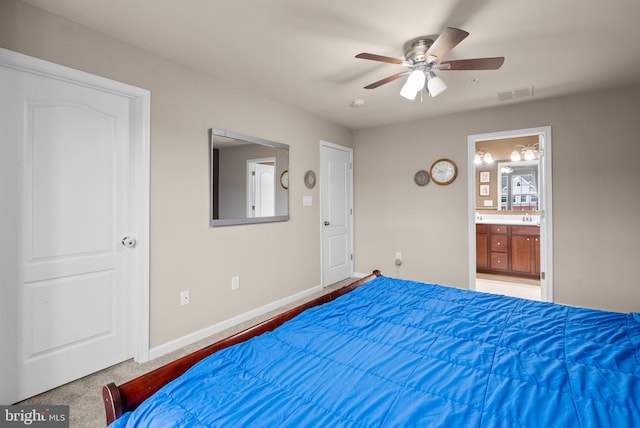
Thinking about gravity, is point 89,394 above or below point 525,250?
below

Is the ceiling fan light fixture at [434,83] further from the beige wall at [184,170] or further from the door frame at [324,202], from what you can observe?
the door frame at [324,202]

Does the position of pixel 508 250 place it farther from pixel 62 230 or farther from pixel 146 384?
pixel 62 230

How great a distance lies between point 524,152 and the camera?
5.43 metres

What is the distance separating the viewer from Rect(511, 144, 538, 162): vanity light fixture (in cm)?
536

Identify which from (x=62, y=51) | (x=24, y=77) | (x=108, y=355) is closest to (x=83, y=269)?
(x=108, y=355)

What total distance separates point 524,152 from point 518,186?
60 cm

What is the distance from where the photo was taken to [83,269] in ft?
7.23

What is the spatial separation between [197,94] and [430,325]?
2625mm

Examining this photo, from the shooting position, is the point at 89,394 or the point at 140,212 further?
the point at 140,212

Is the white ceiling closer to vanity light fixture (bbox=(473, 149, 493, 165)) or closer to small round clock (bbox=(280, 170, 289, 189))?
small round clock (bbox=(280, 170, 289, 189))

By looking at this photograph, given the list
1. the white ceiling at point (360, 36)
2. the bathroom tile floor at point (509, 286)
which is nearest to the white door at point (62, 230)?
the white ceiling at point (360, 36)

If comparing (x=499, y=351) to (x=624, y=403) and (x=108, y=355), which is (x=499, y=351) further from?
(x=108, y=355)

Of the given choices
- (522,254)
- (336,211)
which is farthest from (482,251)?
(336,211)

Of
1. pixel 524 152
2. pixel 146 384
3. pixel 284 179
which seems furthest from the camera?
pixel 524 152
